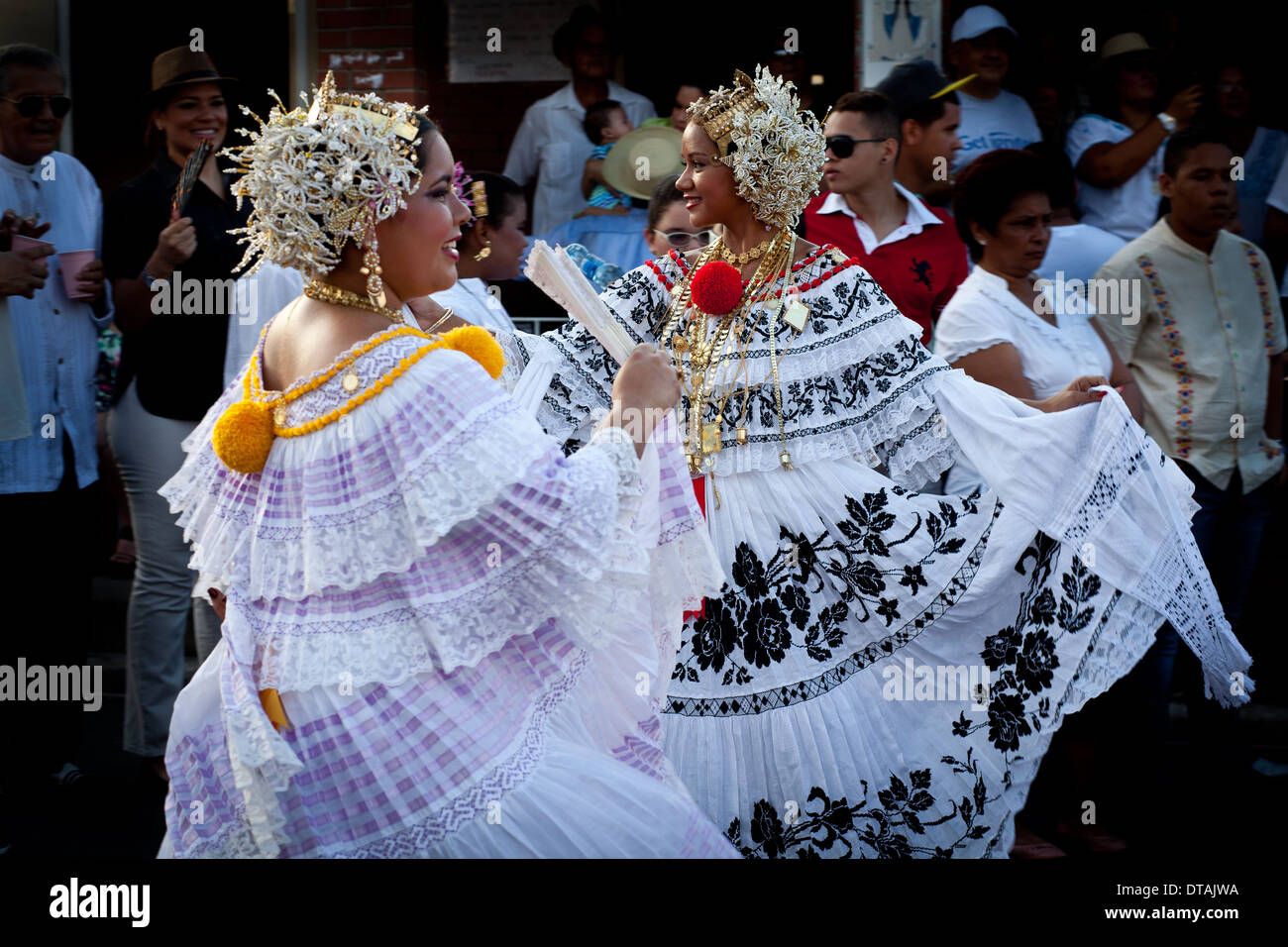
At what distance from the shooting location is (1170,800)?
16.6 ft

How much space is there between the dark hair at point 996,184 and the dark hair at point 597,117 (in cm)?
255

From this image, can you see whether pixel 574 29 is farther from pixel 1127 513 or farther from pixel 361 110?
pixel 361 110

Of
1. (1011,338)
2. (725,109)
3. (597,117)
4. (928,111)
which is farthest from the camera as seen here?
(597,117)

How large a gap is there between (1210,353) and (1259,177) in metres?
1.88

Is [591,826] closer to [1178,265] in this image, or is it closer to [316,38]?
[1178,265]

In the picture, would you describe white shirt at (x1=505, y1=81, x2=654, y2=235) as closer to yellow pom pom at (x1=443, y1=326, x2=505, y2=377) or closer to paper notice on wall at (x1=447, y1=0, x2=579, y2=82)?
paper notice on wall at (x1=447, y1=0, x2=579, y2=82)

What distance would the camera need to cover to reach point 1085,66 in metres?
7.09

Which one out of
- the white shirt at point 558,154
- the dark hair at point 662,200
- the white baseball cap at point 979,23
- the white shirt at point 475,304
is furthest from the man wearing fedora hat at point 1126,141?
the white shirt at point 475,304

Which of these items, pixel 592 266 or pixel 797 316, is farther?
pixel 592 266

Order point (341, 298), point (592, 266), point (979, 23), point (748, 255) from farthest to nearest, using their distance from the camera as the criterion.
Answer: point (979, 23) < point (592, 266) < point (748, 255) < point (341, 298)

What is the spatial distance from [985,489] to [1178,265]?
70.6 inches

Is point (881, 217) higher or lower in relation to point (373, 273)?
higher

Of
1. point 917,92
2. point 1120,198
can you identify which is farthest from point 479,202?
point 1120,198
